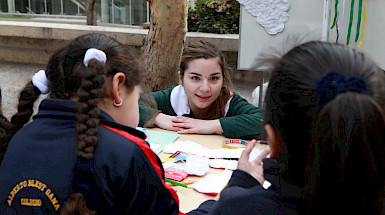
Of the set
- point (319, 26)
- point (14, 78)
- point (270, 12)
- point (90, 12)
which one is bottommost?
point (14, 78)

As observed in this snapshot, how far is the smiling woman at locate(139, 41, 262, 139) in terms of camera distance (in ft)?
6.68

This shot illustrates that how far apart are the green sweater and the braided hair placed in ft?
2.88

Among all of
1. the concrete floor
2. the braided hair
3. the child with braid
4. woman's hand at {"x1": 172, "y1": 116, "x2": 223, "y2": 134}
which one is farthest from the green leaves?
the child with braid

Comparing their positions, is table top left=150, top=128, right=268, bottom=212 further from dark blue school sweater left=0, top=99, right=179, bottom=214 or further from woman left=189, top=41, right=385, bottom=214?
dark blue school sweater left=0, top=99, right=179, bottom=214

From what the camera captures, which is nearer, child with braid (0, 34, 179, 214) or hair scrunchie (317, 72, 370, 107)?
hair scrunchie (317, 72, 370, 107)

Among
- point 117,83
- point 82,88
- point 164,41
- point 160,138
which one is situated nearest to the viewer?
point 82,88

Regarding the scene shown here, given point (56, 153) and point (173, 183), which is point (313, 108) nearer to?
point (56, 153)

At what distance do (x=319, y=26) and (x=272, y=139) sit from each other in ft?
8.47

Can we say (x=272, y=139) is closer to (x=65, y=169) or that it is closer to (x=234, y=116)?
(x=65, y=169)

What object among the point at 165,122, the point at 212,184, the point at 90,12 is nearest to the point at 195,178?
the point at 212,184

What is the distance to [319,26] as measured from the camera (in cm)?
317

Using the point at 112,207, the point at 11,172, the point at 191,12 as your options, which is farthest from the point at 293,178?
the point at 191,12

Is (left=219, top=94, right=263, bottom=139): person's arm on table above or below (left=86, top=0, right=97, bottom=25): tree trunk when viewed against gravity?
below

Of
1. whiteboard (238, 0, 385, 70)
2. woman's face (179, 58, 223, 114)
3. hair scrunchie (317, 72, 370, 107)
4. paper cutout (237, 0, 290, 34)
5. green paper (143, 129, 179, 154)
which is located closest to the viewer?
hair scrunchie (317, 72, 370, 107)
